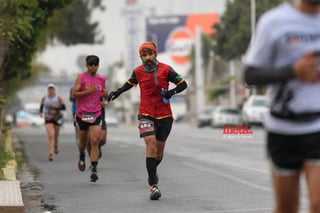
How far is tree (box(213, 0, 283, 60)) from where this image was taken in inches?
2586

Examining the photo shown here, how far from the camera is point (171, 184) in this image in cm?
1311

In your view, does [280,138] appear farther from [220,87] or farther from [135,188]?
[220,87]

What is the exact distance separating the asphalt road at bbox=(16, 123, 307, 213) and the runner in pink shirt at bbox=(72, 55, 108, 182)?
2.30ft

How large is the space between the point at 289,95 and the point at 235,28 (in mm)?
63152

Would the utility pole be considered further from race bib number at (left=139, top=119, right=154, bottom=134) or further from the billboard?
race bib number at (left=139, top=119, right=154, bottom=134)

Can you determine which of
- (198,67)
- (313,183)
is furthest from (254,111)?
(198,67)

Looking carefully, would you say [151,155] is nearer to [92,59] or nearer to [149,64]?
[149,64]

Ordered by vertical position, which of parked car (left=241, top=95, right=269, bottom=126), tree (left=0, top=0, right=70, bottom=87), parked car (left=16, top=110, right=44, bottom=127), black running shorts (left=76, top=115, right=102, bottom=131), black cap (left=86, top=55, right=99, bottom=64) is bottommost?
parked car (left=16, top=110, right=44, bottom=127)

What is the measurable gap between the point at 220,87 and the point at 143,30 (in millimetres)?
46178

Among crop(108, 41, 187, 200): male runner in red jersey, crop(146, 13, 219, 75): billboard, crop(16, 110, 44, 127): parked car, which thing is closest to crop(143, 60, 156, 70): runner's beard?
crop(108, 41, 187, 200): male runner in red jersey

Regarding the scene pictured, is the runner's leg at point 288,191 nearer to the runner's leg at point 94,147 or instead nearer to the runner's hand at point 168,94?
the runner's hand at point 168,94

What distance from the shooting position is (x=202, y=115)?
188ft

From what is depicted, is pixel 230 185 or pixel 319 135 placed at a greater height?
pixel 319 135

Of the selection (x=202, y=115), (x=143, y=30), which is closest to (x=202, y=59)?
(x=143, y=30)
